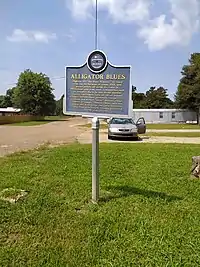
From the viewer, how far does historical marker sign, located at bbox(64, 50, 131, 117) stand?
5128 millimetres

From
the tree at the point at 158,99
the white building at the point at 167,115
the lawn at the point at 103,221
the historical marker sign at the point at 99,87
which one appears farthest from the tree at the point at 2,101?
the historical marker sign at the point at 99,87

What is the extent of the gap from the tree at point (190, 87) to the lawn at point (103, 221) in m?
46.6

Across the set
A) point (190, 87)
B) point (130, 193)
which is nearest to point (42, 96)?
point (190, 87)

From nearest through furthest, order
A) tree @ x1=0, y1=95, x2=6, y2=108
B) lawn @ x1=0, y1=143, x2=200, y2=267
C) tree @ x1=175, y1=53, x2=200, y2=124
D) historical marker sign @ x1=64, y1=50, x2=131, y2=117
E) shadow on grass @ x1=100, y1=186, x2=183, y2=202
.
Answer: lawn @ x1=0, y1=143, x2=200, y2=267
historical marker sign @ x1=64, y1=50, x2=131, y2=117
shadow on grass @ x1=100, y1=186, x2=183, y2=202
tree @ x1=175, y1=53, x2=200, y2=124
tree @ x1=0, y1=95, x2=6, y2=108

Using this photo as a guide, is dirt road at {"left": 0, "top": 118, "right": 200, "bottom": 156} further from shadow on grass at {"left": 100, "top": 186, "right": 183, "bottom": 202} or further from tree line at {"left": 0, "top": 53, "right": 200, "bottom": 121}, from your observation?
tree line at {"left": 0, "top": 53, "right": 200, "bottom": 121}

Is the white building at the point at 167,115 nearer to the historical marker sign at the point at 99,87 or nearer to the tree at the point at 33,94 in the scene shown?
the tree at the point at 33,94

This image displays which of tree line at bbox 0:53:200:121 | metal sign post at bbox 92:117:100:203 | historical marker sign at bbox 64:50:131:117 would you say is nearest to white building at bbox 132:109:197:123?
tree line at bbox 0:53:200:121

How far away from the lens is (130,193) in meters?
5.57

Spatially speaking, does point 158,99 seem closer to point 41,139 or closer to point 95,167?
point 41,139

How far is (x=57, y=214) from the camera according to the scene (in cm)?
448

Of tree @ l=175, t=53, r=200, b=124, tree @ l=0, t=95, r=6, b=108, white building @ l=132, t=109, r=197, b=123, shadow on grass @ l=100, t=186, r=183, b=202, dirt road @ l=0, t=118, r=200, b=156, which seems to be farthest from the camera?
tree @ l=0, t=95, r=6, b=108

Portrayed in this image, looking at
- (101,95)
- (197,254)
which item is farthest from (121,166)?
(197,254)

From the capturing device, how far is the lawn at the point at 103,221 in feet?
10.9

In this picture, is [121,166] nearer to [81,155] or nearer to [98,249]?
[81,155]
